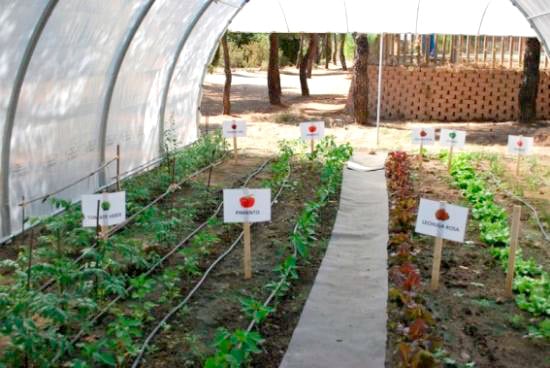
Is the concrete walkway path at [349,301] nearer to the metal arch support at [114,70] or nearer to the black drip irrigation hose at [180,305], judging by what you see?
the black drip irrigation hose at [180,305]

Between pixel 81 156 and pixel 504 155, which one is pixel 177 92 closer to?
pixel 81 156

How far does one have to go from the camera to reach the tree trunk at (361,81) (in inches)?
600

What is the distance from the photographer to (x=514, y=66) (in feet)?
56.2

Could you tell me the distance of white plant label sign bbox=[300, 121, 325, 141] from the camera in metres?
10.6

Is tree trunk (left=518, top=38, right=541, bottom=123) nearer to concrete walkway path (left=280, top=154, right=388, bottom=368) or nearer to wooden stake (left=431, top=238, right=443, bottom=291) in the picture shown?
concrete walkway path (left=280, top=154, right=388, bottom=368)

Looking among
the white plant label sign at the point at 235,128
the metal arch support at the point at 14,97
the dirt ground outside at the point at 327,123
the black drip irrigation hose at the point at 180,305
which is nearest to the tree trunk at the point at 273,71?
the dirt ground outside at the point at 327,123

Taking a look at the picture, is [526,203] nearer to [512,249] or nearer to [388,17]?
[512,249]

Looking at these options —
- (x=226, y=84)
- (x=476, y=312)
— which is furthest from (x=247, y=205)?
(x=226, y=84)

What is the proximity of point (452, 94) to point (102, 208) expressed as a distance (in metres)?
12.8

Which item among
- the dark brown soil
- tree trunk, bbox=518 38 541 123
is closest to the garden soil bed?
the dark brown soil

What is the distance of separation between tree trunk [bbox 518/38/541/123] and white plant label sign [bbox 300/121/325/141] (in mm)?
6532

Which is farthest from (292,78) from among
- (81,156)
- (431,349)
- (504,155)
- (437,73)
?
(431,349)

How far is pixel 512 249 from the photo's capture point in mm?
5246

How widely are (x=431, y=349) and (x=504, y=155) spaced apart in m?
8.64
